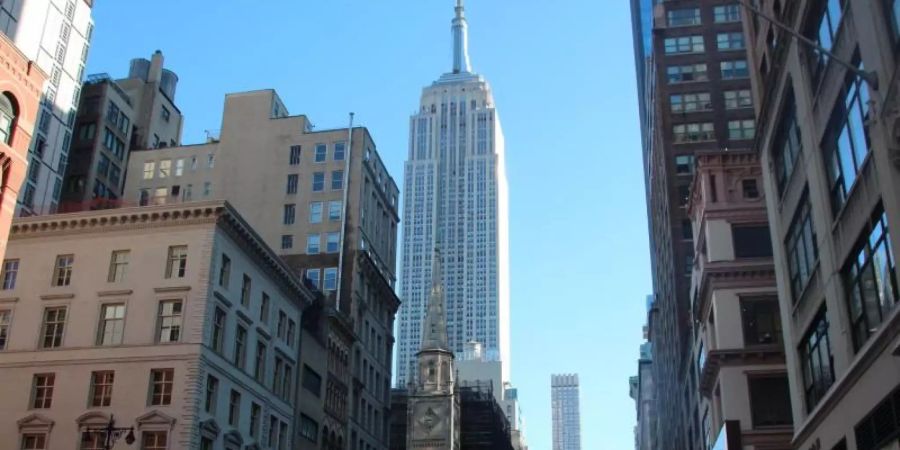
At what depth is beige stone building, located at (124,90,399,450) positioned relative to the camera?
253 feet

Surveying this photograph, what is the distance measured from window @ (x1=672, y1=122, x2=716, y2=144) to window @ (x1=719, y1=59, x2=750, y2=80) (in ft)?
19.0

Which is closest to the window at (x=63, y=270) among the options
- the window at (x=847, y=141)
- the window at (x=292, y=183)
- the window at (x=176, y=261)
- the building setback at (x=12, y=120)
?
the window at (x=176, y=261)

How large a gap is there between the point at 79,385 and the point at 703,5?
70577 mm

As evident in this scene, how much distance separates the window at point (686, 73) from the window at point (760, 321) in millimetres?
47724

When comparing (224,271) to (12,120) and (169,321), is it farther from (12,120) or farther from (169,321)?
(12,120)

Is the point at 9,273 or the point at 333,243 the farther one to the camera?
the point at 333,243

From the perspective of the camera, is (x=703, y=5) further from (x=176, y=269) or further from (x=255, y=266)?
(x=176, y=269)

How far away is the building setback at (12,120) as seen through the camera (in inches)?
1549

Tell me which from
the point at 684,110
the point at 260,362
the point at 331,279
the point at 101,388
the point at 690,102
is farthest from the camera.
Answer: the point at 690,102

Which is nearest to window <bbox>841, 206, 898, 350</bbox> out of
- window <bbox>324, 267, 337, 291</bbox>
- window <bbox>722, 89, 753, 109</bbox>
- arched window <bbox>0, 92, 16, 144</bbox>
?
Answer: arched window <bbox>0, 92, 16, 144</bbox>

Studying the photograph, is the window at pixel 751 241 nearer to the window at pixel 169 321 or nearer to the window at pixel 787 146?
the window at pixel 787 146

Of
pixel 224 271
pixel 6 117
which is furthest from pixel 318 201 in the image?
pixel 6 117

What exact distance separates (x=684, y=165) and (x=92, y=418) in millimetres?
57414

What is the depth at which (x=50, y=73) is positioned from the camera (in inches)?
3607
